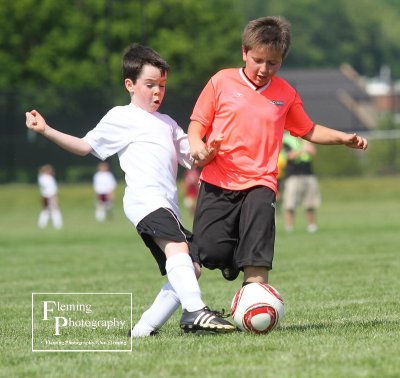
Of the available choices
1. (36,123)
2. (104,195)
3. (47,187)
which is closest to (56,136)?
(36,123)

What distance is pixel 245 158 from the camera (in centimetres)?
705

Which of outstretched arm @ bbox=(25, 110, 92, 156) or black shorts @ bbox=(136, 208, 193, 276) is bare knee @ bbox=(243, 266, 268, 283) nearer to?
black shorts @ bbox=(136, 208, 193, 276)

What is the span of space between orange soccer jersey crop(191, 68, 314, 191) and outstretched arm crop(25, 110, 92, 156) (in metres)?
0.71

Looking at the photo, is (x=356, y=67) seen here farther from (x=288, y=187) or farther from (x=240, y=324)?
(x=240, y=324)

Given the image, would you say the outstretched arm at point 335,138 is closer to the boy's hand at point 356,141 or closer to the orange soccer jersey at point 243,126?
the boy's hand at point 356,141

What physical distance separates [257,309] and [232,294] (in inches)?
155

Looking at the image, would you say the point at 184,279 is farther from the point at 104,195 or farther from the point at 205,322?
the point at 104,195

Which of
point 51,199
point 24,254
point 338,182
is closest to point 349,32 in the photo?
point 338,182

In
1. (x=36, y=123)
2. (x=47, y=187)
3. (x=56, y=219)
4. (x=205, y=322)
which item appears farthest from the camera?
(x=47, y=187)

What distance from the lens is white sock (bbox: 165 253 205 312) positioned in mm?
6738

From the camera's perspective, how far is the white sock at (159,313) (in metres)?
6.98

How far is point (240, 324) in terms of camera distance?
693 cm

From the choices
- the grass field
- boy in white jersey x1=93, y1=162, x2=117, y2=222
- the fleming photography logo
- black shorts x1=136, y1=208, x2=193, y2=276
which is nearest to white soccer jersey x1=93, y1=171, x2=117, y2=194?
boy in white jersey x1=93, y1=162, x2=117, y2=222

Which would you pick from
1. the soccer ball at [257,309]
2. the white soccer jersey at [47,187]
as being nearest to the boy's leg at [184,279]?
the soccer ball at [257,309]
